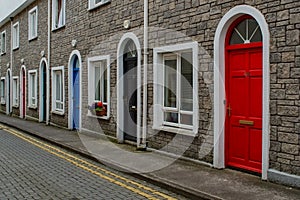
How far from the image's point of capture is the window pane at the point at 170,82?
10195 millimetres

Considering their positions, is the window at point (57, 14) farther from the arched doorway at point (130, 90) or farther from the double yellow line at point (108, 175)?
the double yellow line at point (108, 175)

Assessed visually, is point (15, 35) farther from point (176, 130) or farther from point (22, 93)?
point (176, 130)

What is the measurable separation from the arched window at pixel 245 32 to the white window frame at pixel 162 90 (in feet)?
3.32

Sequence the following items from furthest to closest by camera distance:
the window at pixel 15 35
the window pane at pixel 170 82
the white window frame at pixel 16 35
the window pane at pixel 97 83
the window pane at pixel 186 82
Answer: the window at pixel 15 35
the white window frame at pixel 16 35
the window pane at pixel 97 83
the window pane at pixel 170 82
the window pane at pixel 186 82

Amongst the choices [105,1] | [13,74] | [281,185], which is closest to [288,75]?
[281,185]

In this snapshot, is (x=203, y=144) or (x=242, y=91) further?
(x=203, y=144)

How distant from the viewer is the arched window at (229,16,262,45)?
25.8ft

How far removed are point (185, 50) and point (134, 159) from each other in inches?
112

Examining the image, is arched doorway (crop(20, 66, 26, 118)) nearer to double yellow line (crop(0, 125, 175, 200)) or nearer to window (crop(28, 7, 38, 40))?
window (crop(28, 7, 38, 40))

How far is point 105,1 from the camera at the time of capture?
13.8 m

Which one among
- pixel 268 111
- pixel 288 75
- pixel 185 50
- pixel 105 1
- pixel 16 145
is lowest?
pixel 16 145

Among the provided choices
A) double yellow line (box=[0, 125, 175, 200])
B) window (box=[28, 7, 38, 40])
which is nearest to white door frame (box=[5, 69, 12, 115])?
window (box=[28, 7, 38, 40])

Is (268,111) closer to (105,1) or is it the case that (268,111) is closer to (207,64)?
(207,64)

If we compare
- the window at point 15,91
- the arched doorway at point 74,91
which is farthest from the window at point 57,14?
the window at point 15,91
